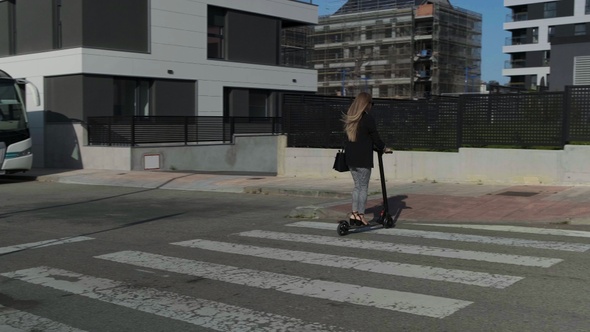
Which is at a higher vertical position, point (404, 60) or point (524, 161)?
point (404, 60)

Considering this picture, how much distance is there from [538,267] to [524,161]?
306 inches

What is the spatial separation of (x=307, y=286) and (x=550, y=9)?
82.1 metres

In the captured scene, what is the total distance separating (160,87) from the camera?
27.5 meters

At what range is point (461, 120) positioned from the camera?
14.8 meters

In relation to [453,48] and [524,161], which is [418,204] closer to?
[524,161]

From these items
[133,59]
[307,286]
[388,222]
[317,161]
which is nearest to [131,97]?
[133,59]

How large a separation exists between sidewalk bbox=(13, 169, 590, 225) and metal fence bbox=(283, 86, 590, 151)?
123 centimetres

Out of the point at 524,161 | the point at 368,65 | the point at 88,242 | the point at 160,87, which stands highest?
the point at 368,65

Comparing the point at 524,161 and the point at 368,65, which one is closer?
the point at 524,161

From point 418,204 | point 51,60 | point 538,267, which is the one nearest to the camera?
point 538,267

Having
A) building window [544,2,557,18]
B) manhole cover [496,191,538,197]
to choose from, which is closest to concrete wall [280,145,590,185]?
manhole cover [496,191,538,197]

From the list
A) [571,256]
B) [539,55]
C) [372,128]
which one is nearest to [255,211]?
[372,128]

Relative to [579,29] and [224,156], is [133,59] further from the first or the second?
[579,29]

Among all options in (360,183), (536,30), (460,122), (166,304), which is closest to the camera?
(166,304)
